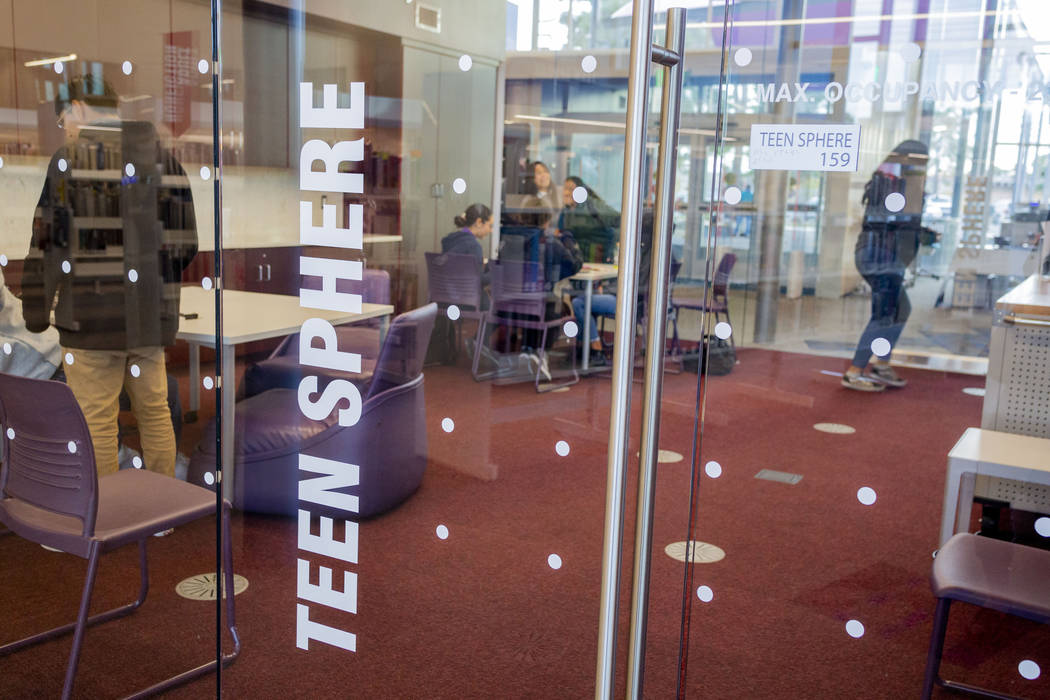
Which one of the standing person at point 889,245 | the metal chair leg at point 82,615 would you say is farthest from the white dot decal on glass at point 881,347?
the metal chair leg at point 82,615

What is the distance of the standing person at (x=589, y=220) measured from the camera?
186 centimetres

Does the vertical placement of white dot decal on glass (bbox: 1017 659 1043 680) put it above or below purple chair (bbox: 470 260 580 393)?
below

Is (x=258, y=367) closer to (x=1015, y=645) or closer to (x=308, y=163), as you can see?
(x=308, y=163)

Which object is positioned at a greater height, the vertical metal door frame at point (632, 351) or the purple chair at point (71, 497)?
the vertical metal door frame at point (632, 351)

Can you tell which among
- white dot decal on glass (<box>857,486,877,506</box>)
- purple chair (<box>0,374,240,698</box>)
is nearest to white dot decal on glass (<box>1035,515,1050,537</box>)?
white dot decal on glass (<box>857,486,877,506</box>)

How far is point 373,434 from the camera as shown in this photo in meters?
2.19

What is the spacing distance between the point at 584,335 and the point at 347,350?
608 millimetres

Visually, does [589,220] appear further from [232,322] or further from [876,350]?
[232,322]

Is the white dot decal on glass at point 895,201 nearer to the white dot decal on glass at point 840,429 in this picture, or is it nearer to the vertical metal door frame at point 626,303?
the white dot decal on glass at point 840,429

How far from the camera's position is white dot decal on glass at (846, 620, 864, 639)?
1.78m

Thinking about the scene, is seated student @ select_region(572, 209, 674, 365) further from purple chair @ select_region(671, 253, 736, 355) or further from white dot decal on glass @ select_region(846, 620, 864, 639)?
white dot decal on glass @ select_region(846, 620, 864, 639)

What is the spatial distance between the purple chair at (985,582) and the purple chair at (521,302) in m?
0.81

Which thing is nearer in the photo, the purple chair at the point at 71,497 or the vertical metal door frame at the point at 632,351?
the vertical metal door frame at the point at 632,351

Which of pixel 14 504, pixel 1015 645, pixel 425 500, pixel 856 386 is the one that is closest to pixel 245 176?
pixel 425 500
